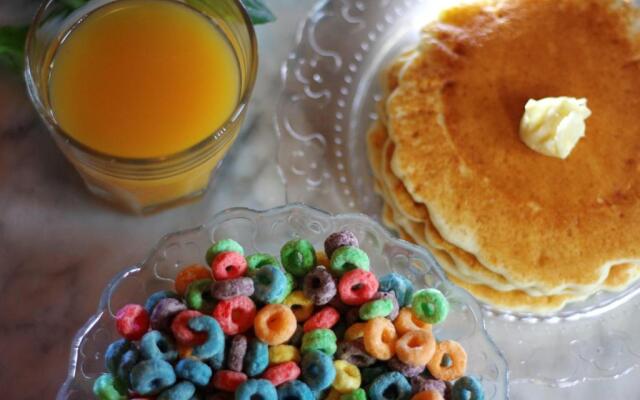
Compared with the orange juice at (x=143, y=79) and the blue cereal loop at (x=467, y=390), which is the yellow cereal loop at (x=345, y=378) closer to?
the blue cereal loop at (x=467, y=390)

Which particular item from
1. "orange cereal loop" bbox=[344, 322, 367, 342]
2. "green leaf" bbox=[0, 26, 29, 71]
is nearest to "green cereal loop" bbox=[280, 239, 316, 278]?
"orange cereal loop" bbox=[344, 322, 367, 342]

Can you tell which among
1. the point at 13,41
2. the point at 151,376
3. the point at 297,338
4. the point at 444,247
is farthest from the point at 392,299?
the point at 13,41

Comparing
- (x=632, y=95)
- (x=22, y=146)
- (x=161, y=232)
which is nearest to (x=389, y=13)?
(x=632, y=95)

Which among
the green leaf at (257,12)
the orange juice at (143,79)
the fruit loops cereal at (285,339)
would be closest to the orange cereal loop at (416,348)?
the fruit loops cereal at (285,339)

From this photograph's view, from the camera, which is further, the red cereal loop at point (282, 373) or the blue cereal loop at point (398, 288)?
the blue cereal loop at point (398, 288)

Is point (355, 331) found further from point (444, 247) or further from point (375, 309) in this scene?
point (444, 247)

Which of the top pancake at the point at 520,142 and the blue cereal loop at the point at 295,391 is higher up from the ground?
the top pancake at the point at 520,142
